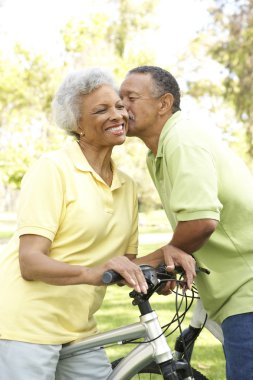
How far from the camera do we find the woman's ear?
2.86 m

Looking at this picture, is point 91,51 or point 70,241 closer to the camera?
point 70,241

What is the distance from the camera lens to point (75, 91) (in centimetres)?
266

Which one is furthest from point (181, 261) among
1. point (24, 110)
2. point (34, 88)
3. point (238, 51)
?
point (24, 110)

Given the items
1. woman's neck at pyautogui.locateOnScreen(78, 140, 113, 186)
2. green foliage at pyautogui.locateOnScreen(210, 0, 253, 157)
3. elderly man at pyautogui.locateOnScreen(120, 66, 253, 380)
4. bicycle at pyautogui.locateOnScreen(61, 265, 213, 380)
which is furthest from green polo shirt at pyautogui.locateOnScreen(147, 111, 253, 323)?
green foliage at pyautogui.locateOnScreen(210, 0, 253, 157)

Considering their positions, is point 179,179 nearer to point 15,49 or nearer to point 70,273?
point 70,273

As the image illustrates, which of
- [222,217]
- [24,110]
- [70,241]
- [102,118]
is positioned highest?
[102,118]

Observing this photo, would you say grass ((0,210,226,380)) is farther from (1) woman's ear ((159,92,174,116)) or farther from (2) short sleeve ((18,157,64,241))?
(2) short sleeve ((18,157,64,241))

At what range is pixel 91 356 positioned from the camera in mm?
2764

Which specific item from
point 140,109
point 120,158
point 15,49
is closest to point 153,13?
point 120,158

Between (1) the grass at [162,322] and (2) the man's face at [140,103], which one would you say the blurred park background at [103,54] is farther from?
(2) the man's face at [140,103]

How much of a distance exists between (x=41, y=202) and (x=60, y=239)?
0.62 feet

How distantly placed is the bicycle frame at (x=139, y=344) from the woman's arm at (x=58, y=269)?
214 millimetres

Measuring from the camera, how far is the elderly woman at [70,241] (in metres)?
2.39

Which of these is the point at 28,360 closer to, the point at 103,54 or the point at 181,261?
the point at 181,261
